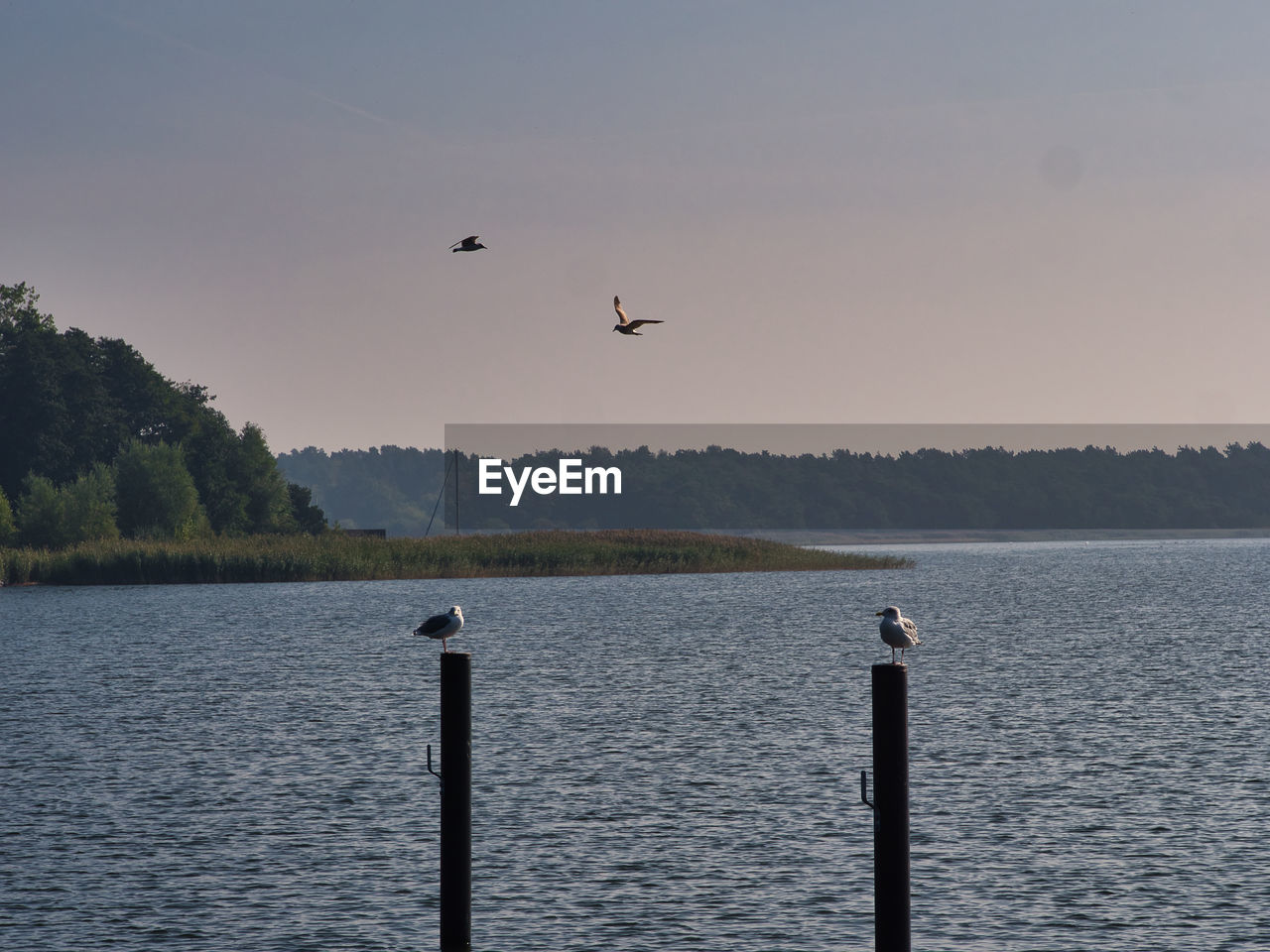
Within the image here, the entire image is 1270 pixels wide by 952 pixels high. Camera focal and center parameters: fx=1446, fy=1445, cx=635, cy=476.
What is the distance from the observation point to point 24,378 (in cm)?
13400

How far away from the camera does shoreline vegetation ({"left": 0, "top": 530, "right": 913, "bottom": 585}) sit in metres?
100

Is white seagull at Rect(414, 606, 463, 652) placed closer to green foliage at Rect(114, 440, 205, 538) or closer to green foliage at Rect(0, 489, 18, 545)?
green foliage at Rect(0, 489, 18, 545)

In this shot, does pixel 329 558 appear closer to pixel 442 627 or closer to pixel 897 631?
pixel 442 627

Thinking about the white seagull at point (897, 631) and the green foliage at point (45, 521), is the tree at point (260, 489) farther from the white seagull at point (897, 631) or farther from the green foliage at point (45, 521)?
the white seagull at point (897, 631)

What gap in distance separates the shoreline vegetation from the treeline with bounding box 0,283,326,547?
10.7 metres

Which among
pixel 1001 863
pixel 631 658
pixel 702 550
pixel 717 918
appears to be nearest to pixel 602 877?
pixel 717 918

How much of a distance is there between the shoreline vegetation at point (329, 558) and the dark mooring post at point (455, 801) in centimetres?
8372

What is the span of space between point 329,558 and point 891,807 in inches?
3557

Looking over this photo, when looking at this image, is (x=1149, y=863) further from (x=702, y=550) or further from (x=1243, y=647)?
(x=702, y=550)

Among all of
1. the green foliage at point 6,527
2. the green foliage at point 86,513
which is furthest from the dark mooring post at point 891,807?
the green foliage at point 6,527

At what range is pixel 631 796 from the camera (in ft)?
90.7

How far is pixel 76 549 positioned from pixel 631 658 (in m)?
60.4

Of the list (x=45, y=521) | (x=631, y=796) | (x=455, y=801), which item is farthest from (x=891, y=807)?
(x=45, y=521)

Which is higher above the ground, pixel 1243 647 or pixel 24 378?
pixel 24 378
